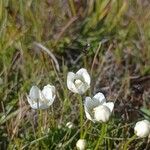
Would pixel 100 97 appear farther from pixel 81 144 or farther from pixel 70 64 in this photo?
pixel 70 64

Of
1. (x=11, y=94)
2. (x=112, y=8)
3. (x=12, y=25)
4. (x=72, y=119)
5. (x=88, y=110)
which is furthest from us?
(x=112, y=8)

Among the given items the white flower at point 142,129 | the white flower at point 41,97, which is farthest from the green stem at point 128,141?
the white flower at point 41,97

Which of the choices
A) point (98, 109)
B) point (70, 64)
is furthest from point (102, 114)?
point (70, 64)

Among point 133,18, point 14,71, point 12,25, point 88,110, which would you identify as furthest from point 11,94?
point 133,18

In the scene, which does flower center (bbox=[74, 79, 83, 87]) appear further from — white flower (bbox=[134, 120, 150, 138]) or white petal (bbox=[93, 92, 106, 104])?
white flower (bbox=[134, 120, 150, 138])

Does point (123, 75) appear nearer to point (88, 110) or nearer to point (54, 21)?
point (54, 21)

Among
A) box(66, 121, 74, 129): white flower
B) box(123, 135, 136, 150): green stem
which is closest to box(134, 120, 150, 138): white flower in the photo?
box(123, 135, 136, 150): green stem
